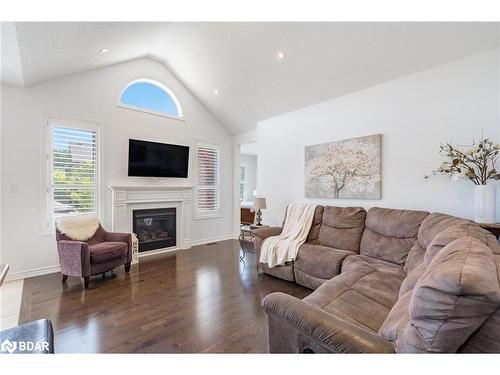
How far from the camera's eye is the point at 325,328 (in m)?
1.23

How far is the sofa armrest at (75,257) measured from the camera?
315cm

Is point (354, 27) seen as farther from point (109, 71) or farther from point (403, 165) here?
point (109, 71)

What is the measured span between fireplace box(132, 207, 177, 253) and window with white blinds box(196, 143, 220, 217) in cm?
74

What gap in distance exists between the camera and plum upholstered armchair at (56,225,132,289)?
3.16 metres

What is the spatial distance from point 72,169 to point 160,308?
110 inches

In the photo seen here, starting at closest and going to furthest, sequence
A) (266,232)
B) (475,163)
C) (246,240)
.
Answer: (475,163)
(266,232)
(246,240)

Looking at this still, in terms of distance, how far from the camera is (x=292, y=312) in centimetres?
138

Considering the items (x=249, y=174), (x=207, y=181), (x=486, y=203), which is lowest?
(x=486, y=203)

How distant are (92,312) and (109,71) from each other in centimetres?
382

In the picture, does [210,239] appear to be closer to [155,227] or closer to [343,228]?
[155,227]

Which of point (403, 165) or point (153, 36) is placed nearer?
point (403, 165)

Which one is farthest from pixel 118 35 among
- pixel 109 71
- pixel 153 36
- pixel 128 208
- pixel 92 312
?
pixel 92 312

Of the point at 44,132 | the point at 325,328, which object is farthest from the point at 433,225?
the point at 44,132

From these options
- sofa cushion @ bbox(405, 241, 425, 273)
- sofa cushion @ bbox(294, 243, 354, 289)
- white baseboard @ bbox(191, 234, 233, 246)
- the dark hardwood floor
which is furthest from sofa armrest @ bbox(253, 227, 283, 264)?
white baseboard @ bbox(191, 234, 233, 246)
